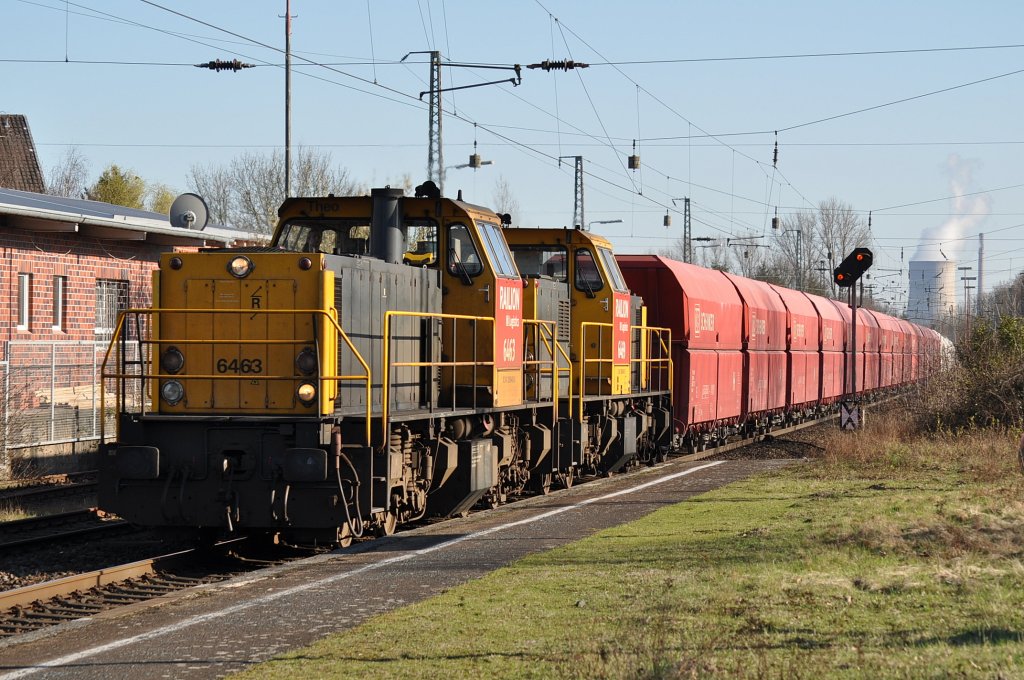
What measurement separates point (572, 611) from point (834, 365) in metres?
29.8

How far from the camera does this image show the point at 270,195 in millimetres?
49812

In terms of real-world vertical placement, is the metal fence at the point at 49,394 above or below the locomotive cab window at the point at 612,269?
below

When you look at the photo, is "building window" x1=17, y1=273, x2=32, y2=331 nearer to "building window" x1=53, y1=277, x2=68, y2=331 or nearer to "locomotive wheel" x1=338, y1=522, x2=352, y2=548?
"building window" x1=53, y1=277, x2=68, y2=331

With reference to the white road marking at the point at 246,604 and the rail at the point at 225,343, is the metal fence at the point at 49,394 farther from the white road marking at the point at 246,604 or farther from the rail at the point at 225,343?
the white road marking at the point at 246,604

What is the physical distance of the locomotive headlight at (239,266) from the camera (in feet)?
35.4

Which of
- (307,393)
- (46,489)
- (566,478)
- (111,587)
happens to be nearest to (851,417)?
(566,478)

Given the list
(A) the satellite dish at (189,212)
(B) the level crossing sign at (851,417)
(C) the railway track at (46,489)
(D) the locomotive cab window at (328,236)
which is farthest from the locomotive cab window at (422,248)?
(A) the satellite dish at (189,212)

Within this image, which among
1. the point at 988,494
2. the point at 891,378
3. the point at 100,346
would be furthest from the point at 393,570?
the point at 891,378

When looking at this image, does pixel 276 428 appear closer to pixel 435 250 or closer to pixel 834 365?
pixel 435 250

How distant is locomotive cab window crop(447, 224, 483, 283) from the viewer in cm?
1298

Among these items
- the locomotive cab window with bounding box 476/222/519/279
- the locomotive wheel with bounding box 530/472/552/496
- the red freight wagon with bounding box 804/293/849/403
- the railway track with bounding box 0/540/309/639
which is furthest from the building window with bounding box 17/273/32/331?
the red freight wagon with bounding box 804/293/849/403

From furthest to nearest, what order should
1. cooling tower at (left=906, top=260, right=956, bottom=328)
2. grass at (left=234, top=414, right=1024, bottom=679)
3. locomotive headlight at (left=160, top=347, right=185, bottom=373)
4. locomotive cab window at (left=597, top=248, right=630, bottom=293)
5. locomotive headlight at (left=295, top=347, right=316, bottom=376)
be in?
1. cooling tower at (left=906, top=260, right=956, bottom=328)
2. locomotive cab window at (left=597, top=248, right=630, bottom=293)
3. locomotive headlight at (left=160, top=347, right=185, bottom=373)
4. locomotive headlight at (left=295, top=347, right=316, bottom=376)
5. grass at (left=234, top=414, right=1024, bottom=679)

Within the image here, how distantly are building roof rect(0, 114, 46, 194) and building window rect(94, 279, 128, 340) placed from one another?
24.9 m

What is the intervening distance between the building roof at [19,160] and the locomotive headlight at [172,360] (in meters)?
38.6
